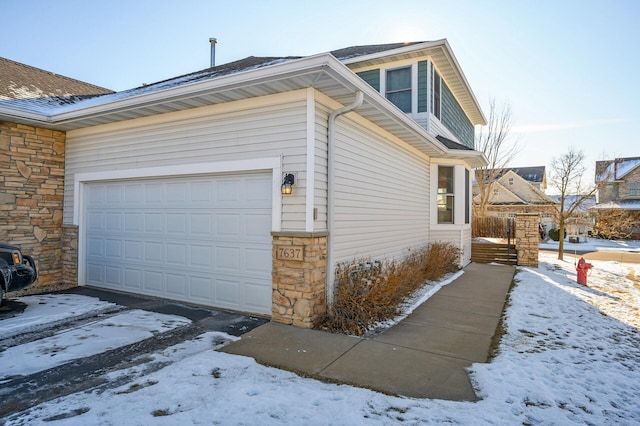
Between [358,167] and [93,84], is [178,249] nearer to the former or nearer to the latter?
[358,167]

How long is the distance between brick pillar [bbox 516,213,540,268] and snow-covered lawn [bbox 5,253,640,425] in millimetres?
6704

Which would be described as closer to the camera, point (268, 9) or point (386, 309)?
point (386, 309)

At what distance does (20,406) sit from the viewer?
2.84 metres

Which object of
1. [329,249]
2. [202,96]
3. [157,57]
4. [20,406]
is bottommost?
[20,406]

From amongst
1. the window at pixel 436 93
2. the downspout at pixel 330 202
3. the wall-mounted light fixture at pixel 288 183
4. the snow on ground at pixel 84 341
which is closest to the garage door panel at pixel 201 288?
the snow on ground at pixel 84 341

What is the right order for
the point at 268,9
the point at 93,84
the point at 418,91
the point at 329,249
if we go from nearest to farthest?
the point at 329,249 < the point at 268,9 < the point at 418,91 < the point at 93,84

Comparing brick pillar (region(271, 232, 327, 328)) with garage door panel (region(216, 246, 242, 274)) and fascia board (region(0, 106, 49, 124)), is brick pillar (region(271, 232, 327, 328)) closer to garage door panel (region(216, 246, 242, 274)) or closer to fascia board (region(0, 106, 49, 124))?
garage door panel (region(216, 246, 242, 274))

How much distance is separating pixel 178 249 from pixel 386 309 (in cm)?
368

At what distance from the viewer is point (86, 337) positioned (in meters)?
4.43

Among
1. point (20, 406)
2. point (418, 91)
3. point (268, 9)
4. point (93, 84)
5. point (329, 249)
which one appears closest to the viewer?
point (20, 406)

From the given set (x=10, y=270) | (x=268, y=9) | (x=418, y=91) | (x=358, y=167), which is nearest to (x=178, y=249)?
(x=10, y=270)

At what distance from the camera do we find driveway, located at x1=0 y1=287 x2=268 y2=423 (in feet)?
10.6

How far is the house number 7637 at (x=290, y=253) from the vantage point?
4.88 meters

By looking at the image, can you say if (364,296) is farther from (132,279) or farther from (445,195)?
(445,195)
